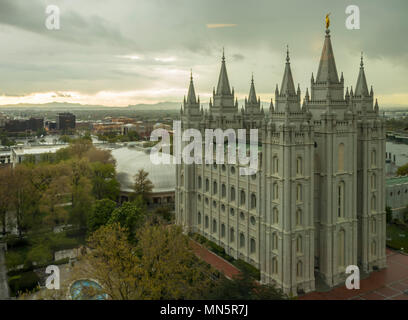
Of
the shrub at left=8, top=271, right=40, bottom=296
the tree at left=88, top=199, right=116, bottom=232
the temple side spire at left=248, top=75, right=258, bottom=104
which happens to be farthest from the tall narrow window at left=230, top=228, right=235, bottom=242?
the shrub at left=8, top=271, right=40, bottom=296

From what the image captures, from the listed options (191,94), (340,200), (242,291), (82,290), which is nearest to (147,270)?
(82,290)

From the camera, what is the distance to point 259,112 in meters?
55.7

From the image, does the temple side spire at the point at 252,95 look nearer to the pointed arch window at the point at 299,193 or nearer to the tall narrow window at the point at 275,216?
the pointed arch window at the point at 299,193

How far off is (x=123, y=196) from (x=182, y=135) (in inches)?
938

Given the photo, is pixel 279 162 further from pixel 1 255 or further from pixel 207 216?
pixel 1 255

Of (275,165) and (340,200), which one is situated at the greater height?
(275,165)

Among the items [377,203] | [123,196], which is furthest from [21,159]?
[377,203]

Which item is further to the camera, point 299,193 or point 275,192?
point 275,192

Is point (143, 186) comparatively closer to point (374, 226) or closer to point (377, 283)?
point (374, 226)

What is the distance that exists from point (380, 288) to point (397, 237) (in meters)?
16.5

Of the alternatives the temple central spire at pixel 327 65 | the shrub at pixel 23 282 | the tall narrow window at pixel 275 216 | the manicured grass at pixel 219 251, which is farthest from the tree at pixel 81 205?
the temple central spire at pixel 327 65

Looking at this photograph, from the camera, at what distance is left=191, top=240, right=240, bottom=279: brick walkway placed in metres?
40.2

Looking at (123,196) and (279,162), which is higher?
(279,162)

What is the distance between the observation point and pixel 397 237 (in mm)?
49844
